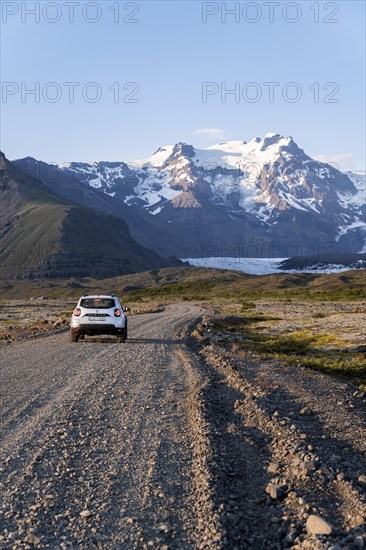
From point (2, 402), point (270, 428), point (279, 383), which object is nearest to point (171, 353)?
point (279, 383)

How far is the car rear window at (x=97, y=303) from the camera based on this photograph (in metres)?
29.9

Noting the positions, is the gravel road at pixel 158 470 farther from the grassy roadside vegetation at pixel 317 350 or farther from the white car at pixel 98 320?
the white car at pixel 98 320

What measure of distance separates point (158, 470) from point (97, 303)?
22.2m

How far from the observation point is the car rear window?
98.2 ft

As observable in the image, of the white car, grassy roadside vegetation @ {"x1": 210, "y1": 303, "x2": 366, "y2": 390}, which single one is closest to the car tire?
the white car

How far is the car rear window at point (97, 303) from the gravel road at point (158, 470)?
1340 cm

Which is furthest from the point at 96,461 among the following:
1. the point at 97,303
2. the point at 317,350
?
the point at 97,303

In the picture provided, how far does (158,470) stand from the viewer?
859 cm

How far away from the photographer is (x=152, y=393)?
15.0m

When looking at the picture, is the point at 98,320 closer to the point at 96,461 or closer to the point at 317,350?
the point at 317,350

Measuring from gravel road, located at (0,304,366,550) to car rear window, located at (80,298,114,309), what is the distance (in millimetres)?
13404

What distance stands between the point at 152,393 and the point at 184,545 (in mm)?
8873

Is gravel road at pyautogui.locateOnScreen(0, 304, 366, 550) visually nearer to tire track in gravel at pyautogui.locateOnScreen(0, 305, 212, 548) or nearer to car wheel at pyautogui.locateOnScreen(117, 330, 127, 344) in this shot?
tire track in gravel at pyautogui.locateOnScreen(0, 305, 212, 548)

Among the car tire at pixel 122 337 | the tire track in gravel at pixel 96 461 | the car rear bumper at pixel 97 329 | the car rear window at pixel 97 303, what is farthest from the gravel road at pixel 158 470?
the car tire at pixel 122 337
